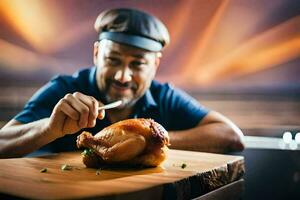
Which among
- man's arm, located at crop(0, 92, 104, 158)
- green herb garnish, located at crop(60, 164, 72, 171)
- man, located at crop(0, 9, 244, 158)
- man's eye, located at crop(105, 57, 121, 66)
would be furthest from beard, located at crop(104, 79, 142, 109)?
green herb garnish, located at crop(60, 164, 72, 171)

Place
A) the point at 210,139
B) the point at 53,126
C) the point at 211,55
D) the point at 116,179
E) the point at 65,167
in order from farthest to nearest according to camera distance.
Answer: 1. the point at 211,55
2. the point at 210,139
3. the point at 53,126
4. the point at 65,167
5. the point at 116,179

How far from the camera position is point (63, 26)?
3.25 meters

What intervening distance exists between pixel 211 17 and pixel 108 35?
0.80 m

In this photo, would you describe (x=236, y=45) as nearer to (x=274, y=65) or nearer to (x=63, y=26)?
(x=274, y=65)

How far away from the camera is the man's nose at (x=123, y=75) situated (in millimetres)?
2705

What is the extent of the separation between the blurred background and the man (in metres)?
0.28

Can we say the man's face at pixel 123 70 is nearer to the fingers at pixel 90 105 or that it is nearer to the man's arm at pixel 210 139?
the man's arm at pixel 210 139

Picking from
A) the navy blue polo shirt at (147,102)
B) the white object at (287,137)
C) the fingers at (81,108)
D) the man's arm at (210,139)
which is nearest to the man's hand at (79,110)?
the fingers at (81,108)

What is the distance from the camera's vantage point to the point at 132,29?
2.69m

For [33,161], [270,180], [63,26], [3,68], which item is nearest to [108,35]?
[63,26]

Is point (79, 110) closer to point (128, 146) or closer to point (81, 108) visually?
point (81, 108)

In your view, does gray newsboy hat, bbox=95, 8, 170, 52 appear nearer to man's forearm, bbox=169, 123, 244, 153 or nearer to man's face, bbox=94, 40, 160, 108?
man's face, bbox=94, 40, 160, 108

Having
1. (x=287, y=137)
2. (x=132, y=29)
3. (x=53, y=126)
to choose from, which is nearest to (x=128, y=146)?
(x=53, y=126)

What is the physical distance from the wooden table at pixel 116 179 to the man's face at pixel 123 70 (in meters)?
0.82
